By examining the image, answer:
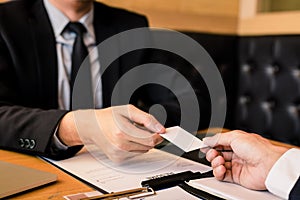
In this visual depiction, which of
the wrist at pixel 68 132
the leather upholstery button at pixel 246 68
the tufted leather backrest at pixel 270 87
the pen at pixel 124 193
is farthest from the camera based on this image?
the leather upholstery button at pixel 246 68

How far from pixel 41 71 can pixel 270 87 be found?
0.92 metres

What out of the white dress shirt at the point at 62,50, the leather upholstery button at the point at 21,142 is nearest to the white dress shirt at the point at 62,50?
the white dress shirt at the point at 62,50

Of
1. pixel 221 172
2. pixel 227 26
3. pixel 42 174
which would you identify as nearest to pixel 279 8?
pixel 227 26

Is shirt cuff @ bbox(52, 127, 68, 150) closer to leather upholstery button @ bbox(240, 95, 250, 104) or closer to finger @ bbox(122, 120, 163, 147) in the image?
finger @ bbox(122, 120, 163, 147)

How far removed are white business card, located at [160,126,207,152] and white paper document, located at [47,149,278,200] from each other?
5 centimetres

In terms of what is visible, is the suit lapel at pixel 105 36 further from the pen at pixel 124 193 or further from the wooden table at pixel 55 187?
the pen at pixel 124 193

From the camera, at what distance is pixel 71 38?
1.17m

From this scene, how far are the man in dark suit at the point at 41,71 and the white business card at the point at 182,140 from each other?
0.19m

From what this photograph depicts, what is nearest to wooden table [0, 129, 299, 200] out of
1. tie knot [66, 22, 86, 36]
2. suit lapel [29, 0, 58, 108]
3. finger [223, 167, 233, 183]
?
finger [223, 167, 233, 183]

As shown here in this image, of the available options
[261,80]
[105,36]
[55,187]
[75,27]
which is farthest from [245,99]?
[55,187]

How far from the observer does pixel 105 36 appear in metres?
1.24

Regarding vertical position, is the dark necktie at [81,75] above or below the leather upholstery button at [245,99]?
above

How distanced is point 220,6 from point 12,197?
1.47 meters

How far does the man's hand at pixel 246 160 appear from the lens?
624 millimetres
